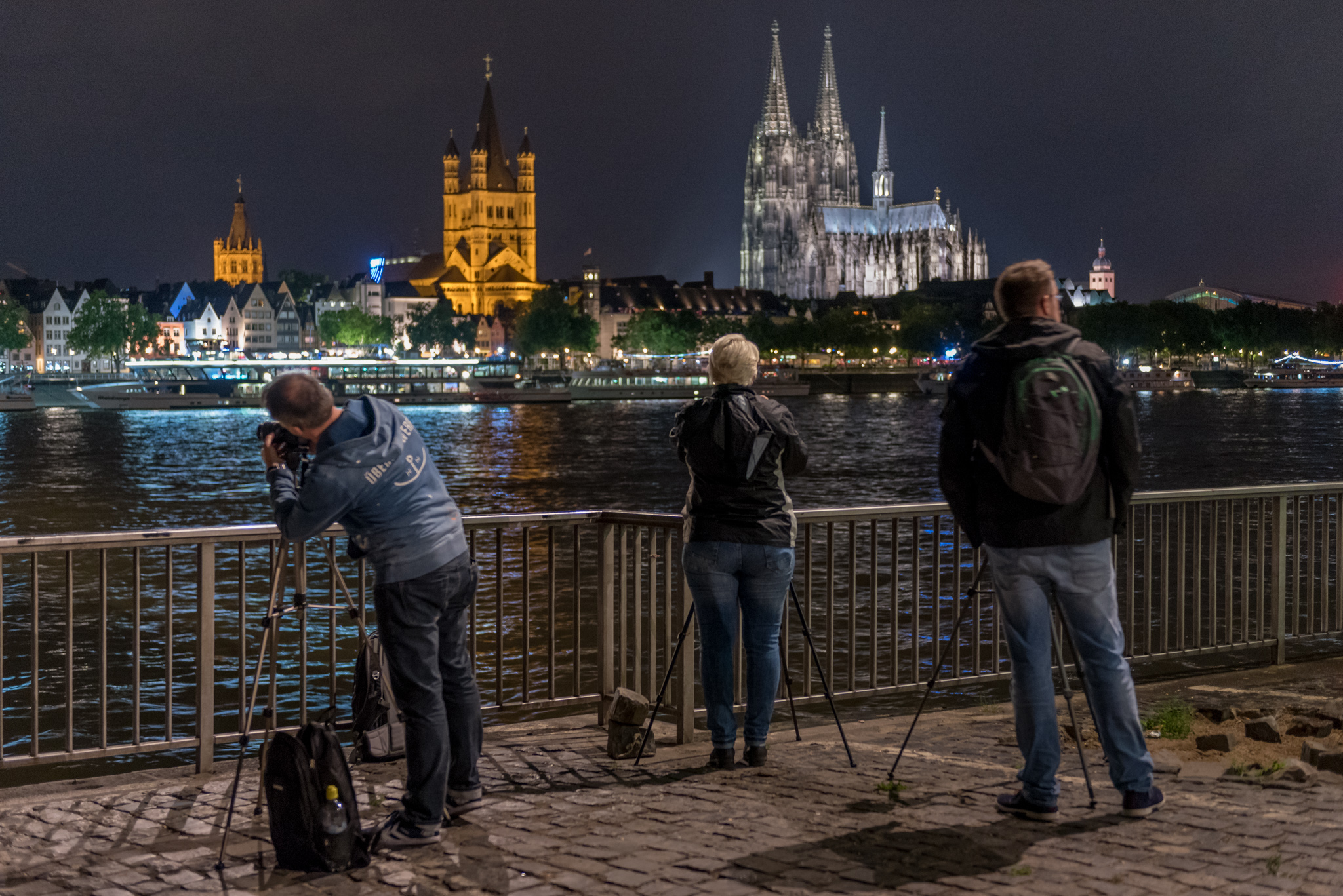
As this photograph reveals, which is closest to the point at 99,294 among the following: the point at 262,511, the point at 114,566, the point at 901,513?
the point at 262,511

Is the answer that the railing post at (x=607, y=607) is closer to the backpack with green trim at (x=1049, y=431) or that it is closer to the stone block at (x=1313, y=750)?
the backpack with green trim at (x=1049, y=431)

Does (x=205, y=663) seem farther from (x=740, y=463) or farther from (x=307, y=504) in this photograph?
(x=740, y=463)

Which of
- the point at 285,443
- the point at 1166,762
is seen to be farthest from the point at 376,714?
the point at 1166,762

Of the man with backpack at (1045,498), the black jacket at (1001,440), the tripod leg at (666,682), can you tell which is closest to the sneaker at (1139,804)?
the man with backpack at (1045,498)

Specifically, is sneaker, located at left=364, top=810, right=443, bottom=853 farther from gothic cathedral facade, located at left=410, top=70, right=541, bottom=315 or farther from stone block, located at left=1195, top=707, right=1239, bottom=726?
gothic cathedral facade, located at left=410, top=70, right=541, bottom=315

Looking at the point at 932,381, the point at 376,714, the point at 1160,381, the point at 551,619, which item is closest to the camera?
the point at 376,714

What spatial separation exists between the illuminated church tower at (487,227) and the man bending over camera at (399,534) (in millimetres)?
181163

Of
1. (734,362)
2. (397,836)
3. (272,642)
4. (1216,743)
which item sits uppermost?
(734,362)

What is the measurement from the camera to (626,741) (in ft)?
20.7

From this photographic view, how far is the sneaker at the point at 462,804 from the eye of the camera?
5.39 metres

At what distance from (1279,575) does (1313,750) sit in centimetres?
283

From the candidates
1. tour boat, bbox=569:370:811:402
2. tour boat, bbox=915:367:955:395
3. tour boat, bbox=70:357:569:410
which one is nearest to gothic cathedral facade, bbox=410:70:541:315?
tour boat, bbox=70:357:569:410

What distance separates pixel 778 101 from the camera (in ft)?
633

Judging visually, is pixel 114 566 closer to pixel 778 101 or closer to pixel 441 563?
pixel 441 563
